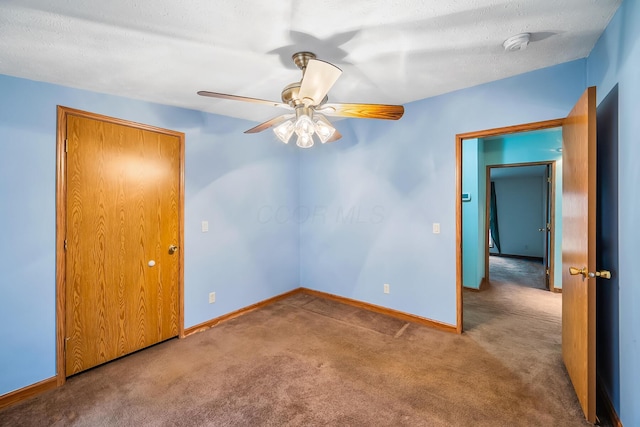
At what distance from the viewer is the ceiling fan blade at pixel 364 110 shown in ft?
5.60

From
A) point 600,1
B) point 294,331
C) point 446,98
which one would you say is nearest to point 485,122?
point 446,98

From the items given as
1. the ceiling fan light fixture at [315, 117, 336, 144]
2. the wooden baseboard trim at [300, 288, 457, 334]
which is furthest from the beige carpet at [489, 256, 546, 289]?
the ceiling fan light fixture at [315, 117, 336, 144]

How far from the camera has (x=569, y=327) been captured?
1.95m

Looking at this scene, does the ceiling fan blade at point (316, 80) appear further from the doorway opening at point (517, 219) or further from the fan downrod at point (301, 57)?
the doorway opening at point (517, 219)

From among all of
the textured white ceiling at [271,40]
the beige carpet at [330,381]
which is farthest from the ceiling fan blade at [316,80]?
the beige carpet at [330,381]

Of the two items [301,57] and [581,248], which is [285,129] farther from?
[581,248]

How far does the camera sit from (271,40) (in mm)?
1681

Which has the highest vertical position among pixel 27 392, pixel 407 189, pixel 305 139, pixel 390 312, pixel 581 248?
pixel 305 139

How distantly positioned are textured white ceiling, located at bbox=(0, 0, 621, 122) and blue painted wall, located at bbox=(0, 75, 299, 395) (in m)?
0.28

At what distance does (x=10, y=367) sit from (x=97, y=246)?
900 millimetres

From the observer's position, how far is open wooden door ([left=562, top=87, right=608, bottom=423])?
1552 mm

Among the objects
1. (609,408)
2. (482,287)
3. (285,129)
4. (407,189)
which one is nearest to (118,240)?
(285,129)

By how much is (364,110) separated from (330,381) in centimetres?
188

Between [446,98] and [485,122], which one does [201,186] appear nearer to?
[446,98]
